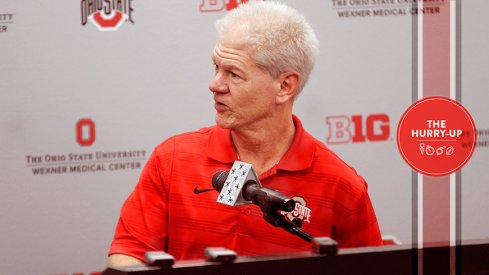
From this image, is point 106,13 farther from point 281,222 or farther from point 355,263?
point 355,263

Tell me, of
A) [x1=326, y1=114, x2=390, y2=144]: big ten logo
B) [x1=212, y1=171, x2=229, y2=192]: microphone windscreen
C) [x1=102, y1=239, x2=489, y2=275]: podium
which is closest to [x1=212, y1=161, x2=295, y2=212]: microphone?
[x1=212, y1=171, x2=229, y2=192]: microphone windscreen

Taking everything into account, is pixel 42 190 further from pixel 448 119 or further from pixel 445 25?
pixel 445 25

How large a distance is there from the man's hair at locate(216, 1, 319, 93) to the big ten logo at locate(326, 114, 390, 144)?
108 cm

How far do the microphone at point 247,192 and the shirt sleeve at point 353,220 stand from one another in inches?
27.2

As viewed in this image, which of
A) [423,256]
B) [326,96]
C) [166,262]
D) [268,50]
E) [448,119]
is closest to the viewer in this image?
[166,262]

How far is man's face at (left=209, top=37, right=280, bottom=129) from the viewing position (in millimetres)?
2539

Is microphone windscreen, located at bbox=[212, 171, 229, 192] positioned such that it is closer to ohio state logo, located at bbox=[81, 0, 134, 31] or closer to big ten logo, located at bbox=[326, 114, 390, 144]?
ohio state logo, located at bbox=[81, 0, 134, 31]

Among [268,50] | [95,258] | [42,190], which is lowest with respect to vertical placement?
[95,258]

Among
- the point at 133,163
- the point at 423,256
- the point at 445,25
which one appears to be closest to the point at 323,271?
the point at 423,256

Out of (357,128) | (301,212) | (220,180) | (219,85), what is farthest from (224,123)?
(357,128)

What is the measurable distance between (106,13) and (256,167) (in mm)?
1079

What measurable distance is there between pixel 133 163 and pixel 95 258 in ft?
1.30

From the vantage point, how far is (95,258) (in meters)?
3.49

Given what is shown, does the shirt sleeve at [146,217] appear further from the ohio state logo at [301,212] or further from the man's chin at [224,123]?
the ohio state logo at [301,212]
